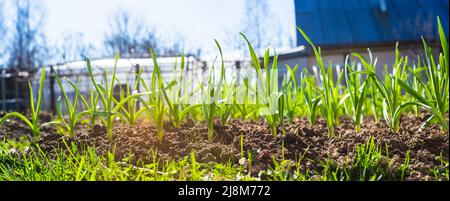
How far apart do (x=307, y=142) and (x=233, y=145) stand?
17 centimetres

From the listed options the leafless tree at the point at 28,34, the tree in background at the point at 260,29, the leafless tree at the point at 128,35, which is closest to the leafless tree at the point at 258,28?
the tree in background at the point at 260,29

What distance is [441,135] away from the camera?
0.92 meters

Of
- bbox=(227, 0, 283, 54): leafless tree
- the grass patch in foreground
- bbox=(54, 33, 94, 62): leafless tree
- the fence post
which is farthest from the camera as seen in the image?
the fence post

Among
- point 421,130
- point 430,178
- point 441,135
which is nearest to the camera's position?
point 430,178

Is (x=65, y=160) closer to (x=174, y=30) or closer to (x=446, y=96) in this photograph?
(x=174, y=30)

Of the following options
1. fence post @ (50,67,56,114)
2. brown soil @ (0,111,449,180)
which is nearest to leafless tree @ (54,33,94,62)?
brown soil @ (0,111,449,180)

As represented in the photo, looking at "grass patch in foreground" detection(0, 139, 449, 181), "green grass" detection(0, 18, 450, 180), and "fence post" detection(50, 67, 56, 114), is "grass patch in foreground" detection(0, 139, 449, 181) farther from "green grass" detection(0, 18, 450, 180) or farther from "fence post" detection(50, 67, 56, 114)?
"fence post" detection(50, 67, 56, 114)

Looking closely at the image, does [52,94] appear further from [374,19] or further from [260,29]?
[374,19]

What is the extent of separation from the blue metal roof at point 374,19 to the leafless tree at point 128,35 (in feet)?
1.38

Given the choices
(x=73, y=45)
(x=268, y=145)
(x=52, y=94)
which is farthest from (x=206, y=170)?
(x=52, y=94)

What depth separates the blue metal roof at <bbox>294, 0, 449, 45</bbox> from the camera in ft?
3.73

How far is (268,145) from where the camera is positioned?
954mm

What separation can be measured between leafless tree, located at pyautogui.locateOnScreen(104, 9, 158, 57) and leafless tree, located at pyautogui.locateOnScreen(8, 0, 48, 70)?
18 cm
